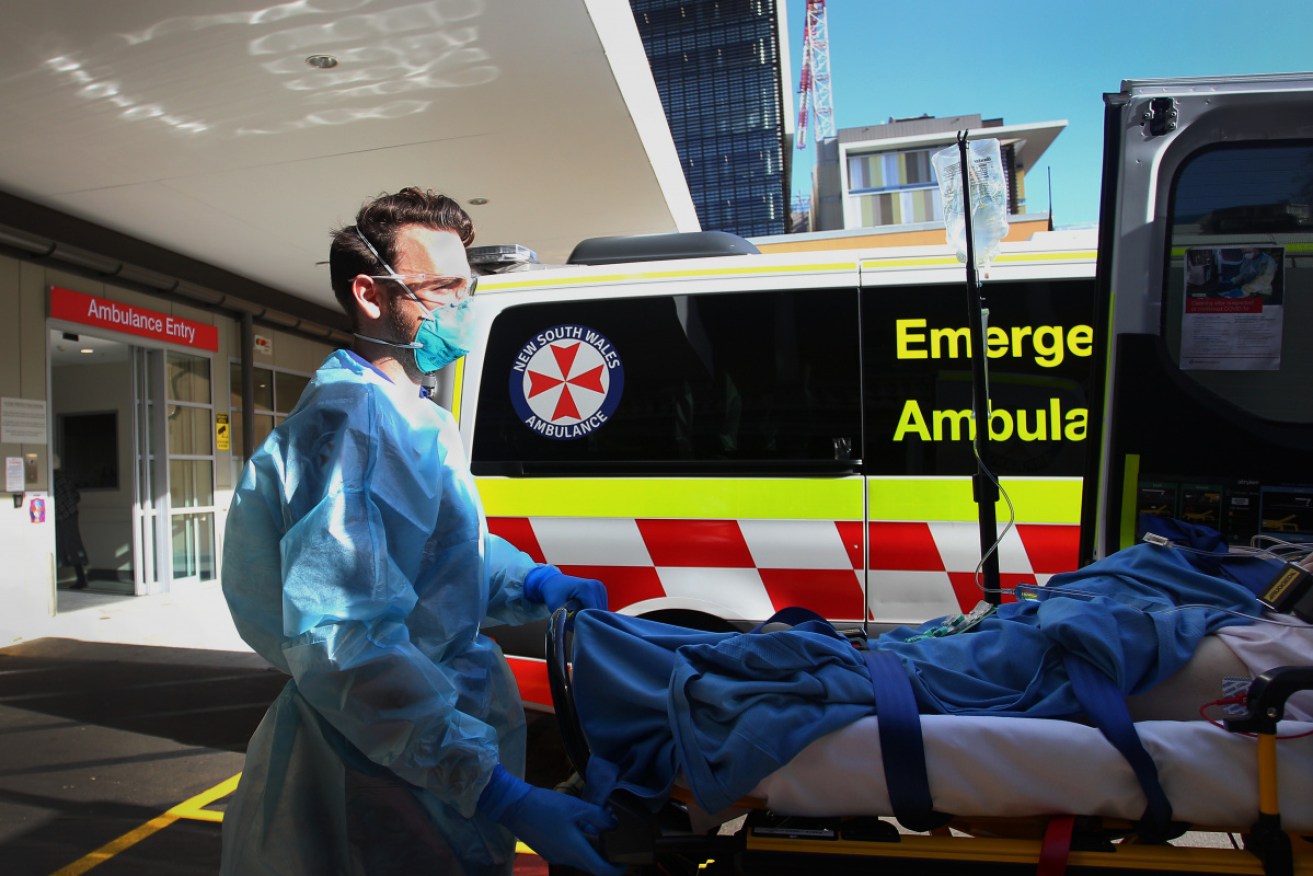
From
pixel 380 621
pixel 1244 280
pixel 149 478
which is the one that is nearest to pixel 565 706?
pixel 380 621

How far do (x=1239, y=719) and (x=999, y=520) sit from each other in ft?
7.04

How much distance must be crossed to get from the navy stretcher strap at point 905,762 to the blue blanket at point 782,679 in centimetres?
5

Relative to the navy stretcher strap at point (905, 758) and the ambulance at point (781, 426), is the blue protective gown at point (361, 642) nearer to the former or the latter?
the navy stretcher strap at point (905, 758)

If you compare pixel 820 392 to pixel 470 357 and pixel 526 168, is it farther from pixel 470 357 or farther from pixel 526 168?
pixel 526 168

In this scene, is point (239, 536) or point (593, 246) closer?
point (239, 536)

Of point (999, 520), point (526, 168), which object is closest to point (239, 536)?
point (999, 520)

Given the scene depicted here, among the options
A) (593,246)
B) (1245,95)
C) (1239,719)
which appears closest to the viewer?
(1239,719)

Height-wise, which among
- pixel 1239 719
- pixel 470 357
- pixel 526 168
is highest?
pixel 526 168

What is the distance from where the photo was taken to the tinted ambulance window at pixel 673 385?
345cm

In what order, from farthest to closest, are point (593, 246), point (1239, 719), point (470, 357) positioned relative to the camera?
point (593, 246) → point (470, 357) → point (1239, 719)

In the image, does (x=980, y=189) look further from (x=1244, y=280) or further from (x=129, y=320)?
(x=129, y=320)

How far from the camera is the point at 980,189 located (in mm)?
2752

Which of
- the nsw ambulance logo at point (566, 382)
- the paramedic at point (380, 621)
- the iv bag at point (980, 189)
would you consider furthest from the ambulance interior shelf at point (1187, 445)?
the nsw ambulance logo at point (566, 382)

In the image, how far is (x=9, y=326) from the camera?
7332 mm
